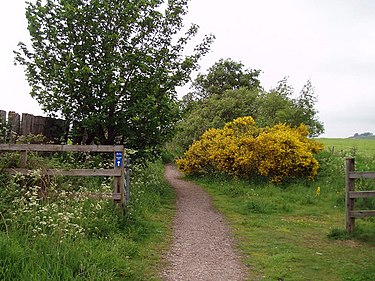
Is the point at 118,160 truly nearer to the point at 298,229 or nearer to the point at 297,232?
the point at 297,232

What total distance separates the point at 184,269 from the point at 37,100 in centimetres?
982

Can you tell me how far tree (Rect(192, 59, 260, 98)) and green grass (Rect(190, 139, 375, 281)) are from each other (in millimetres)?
23850

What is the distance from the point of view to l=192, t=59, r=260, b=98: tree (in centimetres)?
4153

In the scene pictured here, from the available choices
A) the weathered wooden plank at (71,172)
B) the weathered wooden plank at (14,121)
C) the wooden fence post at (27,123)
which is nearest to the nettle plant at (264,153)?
the wooden fence post at (27,123)

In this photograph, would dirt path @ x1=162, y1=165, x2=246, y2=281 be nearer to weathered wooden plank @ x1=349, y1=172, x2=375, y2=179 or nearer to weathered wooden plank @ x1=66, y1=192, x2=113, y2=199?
weathered wooden plank @ x1=66, y1=192, x2=113, y2=199

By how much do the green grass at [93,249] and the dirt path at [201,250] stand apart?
0.32 meters

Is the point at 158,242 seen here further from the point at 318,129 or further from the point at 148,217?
the point at 318,129

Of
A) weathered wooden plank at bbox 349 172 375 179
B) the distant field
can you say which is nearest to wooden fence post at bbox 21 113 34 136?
weathered wooden plank at bbox 349 172 375 179

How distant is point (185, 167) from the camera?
22891 mm

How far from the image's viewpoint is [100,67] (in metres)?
13.3

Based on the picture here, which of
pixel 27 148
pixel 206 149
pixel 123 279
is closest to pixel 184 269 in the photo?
pixel 123 279

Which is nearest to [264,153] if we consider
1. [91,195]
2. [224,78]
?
[91,195]

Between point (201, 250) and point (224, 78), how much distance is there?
35254 mm

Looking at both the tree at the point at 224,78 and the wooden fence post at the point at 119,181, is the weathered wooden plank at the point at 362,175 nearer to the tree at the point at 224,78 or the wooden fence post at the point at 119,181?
the wooden fence post at the point at 119,181
